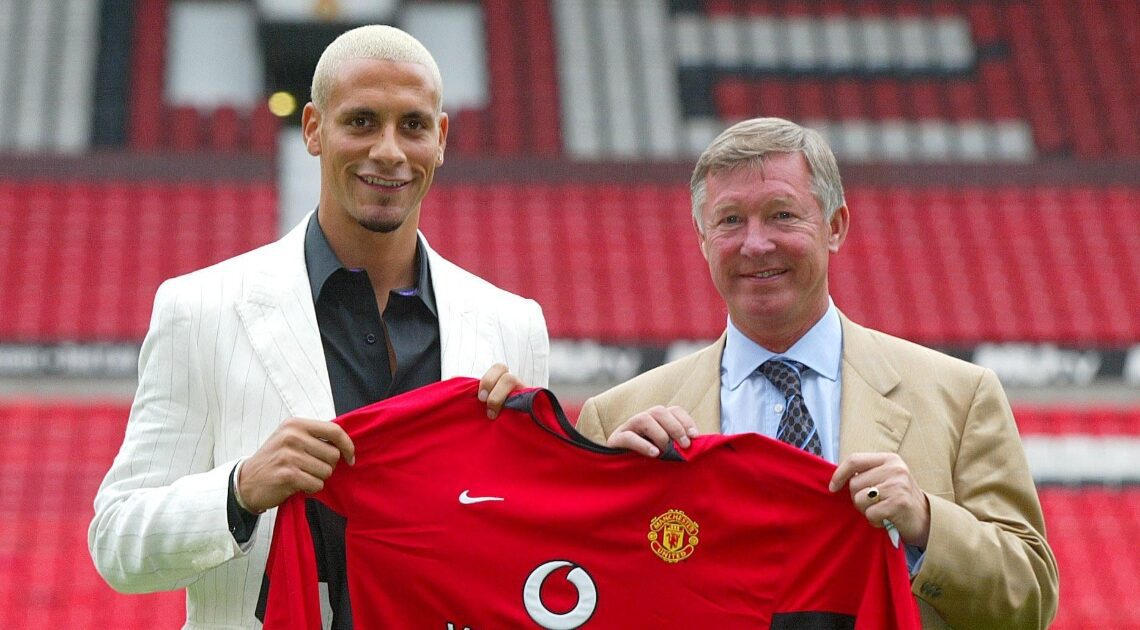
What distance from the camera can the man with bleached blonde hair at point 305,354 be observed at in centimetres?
186

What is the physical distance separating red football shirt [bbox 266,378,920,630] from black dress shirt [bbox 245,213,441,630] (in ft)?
0.37

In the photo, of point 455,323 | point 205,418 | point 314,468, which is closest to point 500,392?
point 455,323

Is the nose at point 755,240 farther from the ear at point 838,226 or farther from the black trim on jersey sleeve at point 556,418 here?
the black trim on jersey sleeve at point 556,418

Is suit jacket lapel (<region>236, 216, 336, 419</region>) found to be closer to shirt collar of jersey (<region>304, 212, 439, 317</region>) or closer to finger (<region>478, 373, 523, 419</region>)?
shirt collar of jersey (<region>304, 212, 439, 317</region>)

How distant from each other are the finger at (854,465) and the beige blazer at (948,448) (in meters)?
0.10

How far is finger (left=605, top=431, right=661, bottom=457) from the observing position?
6.38ft

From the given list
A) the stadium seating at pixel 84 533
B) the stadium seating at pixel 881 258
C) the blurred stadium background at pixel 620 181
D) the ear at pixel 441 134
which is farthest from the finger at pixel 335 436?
the stadium seating at pixel 881 258

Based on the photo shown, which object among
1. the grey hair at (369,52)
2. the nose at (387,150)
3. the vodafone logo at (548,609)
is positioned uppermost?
the grey hair at (369,52)

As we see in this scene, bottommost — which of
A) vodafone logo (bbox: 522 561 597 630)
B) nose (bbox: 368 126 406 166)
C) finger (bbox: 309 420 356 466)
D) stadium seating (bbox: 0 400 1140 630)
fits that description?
stadium seating (bbox: 0 400 1140 630)

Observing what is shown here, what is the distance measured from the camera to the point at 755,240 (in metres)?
2.02

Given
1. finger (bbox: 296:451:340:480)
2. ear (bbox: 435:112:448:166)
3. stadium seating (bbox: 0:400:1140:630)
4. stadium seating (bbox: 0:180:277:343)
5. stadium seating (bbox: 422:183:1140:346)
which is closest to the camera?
finger (bbox: 296:451:340:480)

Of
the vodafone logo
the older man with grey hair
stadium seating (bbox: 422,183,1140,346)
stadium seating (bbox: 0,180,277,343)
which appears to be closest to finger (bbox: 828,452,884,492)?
the older man with grey hair

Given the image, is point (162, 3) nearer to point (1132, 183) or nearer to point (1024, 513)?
point (1132, 183)

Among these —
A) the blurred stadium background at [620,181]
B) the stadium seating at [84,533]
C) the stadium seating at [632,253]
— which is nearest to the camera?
the stadium seating at [84,533]
